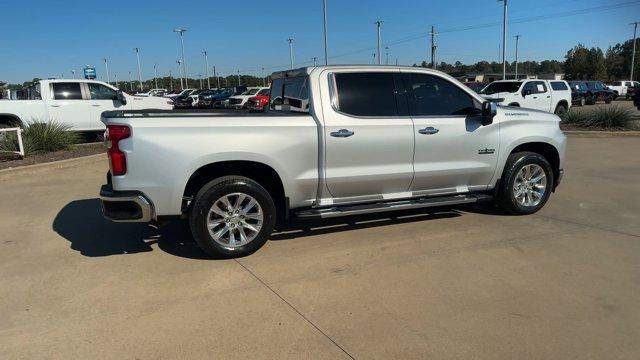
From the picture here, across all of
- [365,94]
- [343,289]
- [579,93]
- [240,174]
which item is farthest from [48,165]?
[579,93]

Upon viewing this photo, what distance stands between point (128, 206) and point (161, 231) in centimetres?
141

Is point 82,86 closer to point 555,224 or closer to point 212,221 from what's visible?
point 212,221

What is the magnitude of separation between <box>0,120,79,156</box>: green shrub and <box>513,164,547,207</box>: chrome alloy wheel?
34.6ft

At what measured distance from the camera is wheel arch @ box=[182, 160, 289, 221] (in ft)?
16.0

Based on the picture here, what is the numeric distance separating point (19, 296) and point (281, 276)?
2.18m

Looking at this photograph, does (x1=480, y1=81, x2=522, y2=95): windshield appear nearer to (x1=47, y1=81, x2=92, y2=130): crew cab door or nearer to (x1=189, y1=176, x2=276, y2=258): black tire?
(x1=47, y1=81, x2=92, y2=130): crew cab door

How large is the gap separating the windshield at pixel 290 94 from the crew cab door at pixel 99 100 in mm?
9692

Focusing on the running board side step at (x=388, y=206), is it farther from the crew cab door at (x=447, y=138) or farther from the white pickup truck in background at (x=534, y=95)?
the white pickup truck in background at (x=534, y=95)

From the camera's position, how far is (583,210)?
21.3 feet

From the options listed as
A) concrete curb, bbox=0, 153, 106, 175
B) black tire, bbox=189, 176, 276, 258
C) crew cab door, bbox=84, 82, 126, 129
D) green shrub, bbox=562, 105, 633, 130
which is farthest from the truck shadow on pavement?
green shrub, bbox=562, 105, 633, 130

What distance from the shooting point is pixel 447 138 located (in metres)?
5.66

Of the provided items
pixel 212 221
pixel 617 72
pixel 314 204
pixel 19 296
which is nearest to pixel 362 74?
pixel 314 204

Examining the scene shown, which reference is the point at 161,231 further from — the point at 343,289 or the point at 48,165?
the point at 48,165

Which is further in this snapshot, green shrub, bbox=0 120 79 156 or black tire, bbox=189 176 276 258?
green shrub, bbox=0 120 79 156
